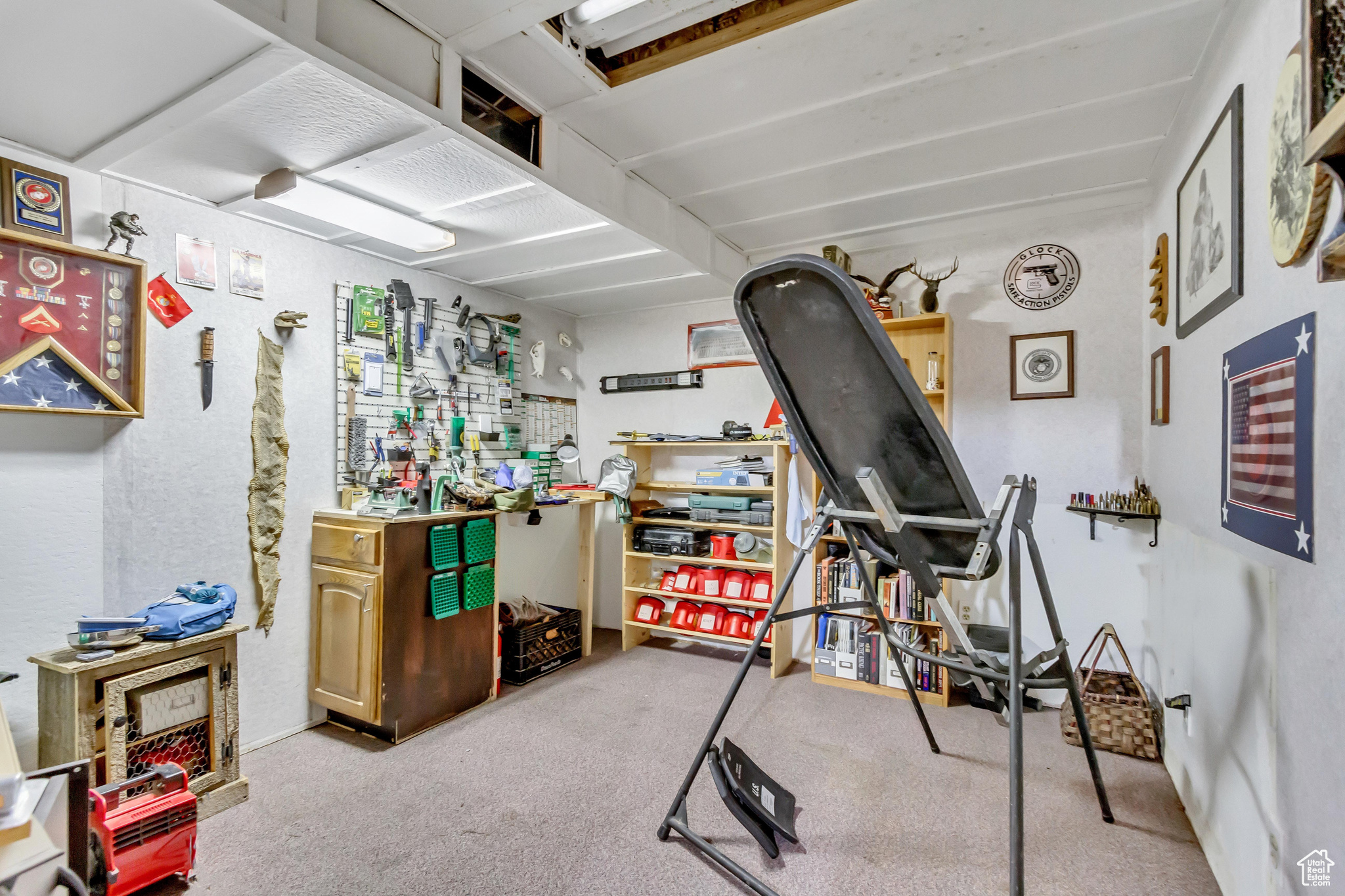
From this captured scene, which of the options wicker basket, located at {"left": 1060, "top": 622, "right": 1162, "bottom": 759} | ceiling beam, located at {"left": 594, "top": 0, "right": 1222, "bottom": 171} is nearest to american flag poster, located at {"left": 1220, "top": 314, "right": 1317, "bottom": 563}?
ceiling beam, located at {"left": 594, "top": 0, "right": 1222, "bottom": 171}

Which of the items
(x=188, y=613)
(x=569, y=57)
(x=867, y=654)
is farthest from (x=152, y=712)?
(x=867, y=654)

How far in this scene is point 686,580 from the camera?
3.79 metres

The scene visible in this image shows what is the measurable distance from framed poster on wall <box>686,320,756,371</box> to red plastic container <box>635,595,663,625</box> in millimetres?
1602

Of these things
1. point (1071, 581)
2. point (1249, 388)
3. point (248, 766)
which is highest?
point (1249, 388)

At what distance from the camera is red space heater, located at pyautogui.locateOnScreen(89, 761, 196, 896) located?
5.41 ft

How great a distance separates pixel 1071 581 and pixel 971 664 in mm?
1785

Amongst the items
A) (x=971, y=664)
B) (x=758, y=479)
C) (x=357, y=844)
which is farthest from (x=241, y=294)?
(x=971, y=664)

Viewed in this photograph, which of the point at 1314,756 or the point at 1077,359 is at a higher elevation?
the point at 1077,359

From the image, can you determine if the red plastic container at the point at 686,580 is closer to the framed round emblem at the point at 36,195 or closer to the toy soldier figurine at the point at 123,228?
the toy soldier figurine at the point at 123,228

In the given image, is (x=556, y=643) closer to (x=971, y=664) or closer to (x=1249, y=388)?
(x=971, y=664)

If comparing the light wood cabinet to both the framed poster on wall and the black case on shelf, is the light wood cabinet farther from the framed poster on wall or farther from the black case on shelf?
the framed poster on wall

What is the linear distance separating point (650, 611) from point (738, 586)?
666 mm

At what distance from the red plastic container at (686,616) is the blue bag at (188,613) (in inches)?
92.1

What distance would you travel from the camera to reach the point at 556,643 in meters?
3.52
